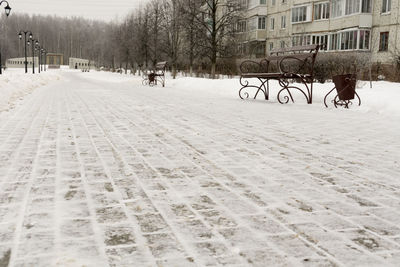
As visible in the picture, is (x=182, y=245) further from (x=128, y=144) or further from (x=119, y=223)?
(x=128, y=144)

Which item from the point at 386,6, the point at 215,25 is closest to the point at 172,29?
the point at 215,25


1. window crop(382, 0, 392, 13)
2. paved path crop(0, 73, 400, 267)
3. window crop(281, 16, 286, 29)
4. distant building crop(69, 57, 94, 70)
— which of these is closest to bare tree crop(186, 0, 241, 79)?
window crop(281, 16, 286, 29)

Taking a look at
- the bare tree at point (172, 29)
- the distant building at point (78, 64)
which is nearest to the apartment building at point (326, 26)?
the bare tree at point (172, 29)

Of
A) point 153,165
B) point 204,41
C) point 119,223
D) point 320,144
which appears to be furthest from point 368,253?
point 204,41

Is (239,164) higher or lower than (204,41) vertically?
lower

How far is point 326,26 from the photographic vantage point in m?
34.8

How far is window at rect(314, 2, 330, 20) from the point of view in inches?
1380

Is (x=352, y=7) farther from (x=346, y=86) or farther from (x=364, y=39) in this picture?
(x=346, y=86)

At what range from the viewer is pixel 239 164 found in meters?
4.18

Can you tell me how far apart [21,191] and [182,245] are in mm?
1575

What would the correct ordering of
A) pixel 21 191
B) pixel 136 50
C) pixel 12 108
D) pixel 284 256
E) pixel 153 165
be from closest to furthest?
pixel 284 256 → pixel 21 191 → pixel 153 165 → pixel 12 108 → pixel 136 50

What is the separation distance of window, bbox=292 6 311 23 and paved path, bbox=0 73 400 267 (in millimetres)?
33628

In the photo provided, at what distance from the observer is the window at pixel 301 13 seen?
37156mm

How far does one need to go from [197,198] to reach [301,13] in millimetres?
38181
